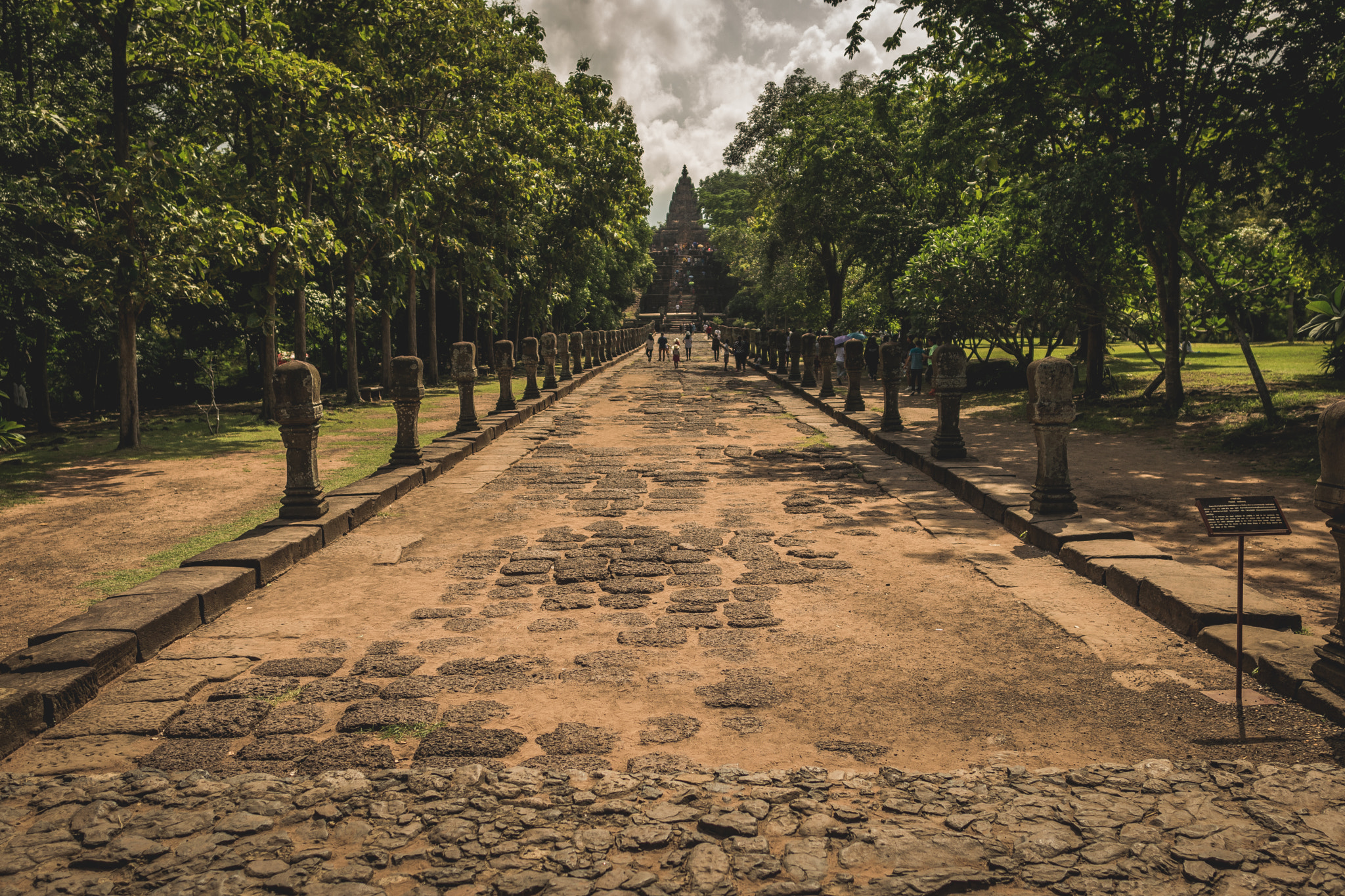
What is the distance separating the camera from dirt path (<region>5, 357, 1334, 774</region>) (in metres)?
3.28

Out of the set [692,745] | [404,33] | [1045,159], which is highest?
[404,33]

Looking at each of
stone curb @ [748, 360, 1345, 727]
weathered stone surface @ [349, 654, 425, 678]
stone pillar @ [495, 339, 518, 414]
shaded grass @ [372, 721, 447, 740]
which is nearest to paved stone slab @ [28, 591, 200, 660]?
weathered stone surface @ [349, 654, 425, 678]

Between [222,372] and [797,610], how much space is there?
26499mm

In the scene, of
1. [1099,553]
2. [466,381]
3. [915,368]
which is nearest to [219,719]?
[1099,553]

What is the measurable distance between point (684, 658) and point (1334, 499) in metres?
2.65

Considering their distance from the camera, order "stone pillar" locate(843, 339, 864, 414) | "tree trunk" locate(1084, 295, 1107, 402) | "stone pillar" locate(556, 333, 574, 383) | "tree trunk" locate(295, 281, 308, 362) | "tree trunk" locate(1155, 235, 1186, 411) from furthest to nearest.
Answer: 1. "stone pillar" locate(556, 333, 574, 383)
2. "tree trunk" locate(1084, 295, 1107, 402)
3. "tree trunk" locate(295, 281, 308, 362)
4. "stone pillar" locate(843, 339, 864, 414)
5. "tree trunk" locate(1155, 235, 1186, 411)

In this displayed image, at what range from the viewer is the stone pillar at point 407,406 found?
917 centimetres

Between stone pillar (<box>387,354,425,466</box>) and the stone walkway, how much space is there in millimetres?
3422

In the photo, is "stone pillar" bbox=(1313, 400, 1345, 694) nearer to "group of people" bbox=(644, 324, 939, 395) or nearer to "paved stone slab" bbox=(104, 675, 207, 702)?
"paved stone slab" bbox=(104, 675, 207, 702)

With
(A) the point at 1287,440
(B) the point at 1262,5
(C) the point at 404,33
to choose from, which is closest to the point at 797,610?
(A) the point at 1287,440

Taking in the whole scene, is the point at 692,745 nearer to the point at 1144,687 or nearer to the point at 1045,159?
the point at 1144,687

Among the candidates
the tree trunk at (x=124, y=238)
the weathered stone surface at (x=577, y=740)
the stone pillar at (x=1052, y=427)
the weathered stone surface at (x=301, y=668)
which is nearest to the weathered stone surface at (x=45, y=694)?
the weathered stone surface at (x=301, y=668)

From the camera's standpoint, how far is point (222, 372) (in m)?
27.0

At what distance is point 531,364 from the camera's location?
17141 millimetres
